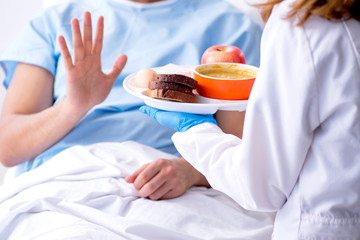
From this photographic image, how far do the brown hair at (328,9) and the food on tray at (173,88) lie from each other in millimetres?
425

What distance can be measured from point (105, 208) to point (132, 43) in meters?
0.72

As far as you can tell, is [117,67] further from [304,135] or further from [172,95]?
[304,135]

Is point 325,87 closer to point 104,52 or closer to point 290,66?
point 290,66

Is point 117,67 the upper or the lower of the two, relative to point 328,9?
lower

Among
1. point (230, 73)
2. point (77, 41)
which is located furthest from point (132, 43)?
point (230, 73)

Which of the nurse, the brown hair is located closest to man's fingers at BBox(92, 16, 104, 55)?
the nurse

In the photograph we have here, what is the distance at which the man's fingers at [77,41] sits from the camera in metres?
1.25

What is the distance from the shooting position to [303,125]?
2.36 feet

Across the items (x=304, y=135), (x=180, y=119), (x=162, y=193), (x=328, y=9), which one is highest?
(x=328, y=9)

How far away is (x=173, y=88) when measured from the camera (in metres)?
1.08

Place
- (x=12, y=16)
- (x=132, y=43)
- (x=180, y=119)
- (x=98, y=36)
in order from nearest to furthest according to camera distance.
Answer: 1. (x=180, y=119)
2. (x=98, y=36)
3. (x=132, y=43)
4. (x=12, y=16)

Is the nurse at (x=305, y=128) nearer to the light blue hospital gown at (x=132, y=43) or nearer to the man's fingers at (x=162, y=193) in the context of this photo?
the man's fingers at (x=162, y=193)

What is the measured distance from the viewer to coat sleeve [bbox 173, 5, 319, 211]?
71 cm

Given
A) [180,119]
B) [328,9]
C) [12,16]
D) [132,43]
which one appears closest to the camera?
[328,9]
